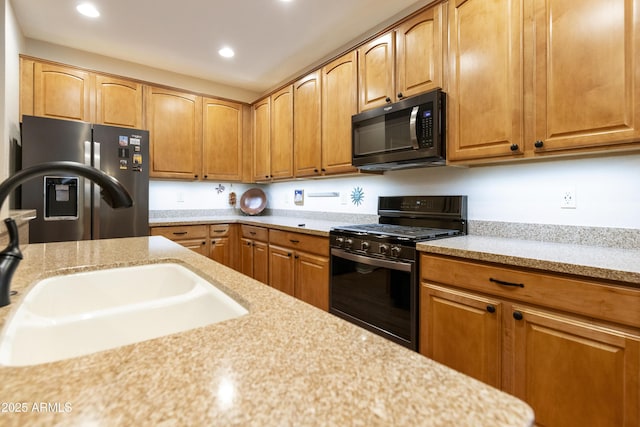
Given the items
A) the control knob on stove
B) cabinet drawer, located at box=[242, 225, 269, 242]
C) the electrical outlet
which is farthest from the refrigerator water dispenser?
the electrical outlet

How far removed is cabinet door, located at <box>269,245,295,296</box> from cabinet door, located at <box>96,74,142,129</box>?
1877 mm

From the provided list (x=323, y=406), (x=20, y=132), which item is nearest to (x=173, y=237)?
(x=20, y=132)

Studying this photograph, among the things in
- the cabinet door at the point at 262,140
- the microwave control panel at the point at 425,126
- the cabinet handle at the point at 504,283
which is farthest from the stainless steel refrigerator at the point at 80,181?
the cabinet handle at the point at 504,283

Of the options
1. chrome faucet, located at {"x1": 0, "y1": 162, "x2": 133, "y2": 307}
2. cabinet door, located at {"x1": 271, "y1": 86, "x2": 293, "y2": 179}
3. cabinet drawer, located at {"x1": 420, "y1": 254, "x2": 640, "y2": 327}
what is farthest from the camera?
cabinet door, located at {"x1": 271, "y1": 86, "x2": 293, "y2": 179}

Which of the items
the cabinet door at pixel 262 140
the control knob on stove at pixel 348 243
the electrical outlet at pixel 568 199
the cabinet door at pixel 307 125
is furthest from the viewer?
the cabinet door at pixel 262 140

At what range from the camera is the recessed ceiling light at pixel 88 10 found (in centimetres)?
239

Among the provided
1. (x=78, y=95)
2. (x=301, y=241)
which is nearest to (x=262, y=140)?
(x=301, y=241)

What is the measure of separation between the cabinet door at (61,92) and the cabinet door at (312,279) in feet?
7.81

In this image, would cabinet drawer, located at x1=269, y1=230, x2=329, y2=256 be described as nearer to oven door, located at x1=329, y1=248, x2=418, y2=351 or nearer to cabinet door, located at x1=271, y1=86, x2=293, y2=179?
oven door, located at x1=329, y1=248, x2=418, y2=351

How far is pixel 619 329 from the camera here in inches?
45.0

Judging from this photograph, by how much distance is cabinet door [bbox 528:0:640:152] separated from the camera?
1.34 m

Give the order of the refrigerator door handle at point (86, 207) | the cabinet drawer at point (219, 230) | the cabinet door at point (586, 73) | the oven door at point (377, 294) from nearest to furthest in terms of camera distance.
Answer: the cabinet door at point (586, 73), the oven door at point (377, 294), the refrigerator door handle at point (86, 207), the cabinet drawer at point (219, 230)

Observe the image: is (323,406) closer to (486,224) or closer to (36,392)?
(36,392)

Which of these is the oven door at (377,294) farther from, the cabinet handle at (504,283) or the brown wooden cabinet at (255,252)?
the brown wooden cabinet at (255,252)
